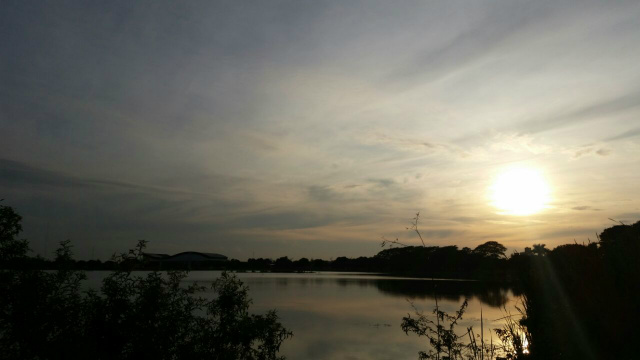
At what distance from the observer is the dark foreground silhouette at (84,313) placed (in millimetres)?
9078

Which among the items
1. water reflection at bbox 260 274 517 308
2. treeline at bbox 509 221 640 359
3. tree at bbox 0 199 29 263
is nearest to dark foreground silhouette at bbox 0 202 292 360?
tree at bbox 0 199 29 263

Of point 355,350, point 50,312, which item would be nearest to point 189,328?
point 50,312

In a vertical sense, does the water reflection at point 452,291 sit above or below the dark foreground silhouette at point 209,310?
below

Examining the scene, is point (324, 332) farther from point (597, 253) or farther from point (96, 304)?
point (597, 253)

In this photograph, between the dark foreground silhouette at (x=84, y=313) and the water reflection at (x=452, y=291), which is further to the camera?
the water reflection at (x=452, y=291)

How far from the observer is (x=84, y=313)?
376 inches

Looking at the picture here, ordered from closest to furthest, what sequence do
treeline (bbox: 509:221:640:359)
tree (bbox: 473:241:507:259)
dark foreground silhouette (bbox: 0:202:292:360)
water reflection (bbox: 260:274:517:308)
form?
treeline (bbox: 509:221:640:359), dark foreground silhouette (bbox: 0:202:292:360), water reflection (bbox: 260:274:517:308), tree (bbox: 473:241:507:259)

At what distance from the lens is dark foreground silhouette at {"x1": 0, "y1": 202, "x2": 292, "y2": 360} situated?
9.08 metres

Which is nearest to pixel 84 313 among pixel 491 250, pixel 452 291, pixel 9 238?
pixel 9 238

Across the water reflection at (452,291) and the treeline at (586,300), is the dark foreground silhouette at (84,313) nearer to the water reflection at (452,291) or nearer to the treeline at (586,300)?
the treeline at (586,300)

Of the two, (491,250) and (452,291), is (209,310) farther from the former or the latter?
(491,250)

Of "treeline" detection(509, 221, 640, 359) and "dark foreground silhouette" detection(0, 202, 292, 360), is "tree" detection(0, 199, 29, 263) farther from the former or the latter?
"treeline" detection(509, 221, 640, 359)

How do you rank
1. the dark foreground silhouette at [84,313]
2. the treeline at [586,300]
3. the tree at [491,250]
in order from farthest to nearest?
the tree at [491,250] → the dark foreground silhouette at [84,313] → the treeline at [586,300]

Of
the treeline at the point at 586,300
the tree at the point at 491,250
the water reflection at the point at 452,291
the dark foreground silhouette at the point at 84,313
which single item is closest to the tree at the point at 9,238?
the dark foreground silhouette at the point at 84,313
